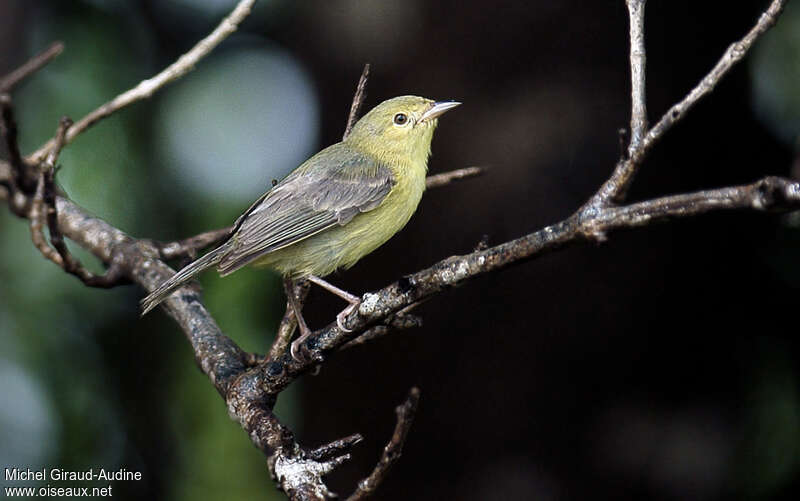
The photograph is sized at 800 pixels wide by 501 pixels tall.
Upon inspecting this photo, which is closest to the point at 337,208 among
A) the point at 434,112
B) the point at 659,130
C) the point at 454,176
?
the point at 454,176

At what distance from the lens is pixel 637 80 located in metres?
1.79

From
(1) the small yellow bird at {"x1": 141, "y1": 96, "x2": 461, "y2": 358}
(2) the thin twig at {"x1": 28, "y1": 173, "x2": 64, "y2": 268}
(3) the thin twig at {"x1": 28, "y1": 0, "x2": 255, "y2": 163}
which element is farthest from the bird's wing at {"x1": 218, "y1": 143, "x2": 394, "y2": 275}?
(2) the thin twig at {"x1": 28, "y1": 173, "x2": 64, "y2": 268}

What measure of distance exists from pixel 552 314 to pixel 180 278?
2.13 m

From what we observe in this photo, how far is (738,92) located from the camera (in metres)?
4.54

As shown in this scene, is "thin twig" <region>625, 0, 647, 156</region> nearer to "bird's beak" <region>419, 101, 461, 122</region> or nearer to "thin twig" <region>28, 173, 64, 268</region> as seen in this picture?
"bird's beak" <region>419, 101, 461, 122</region>

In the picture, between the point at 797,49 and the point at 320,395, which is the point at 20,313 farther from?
the point at 797,49

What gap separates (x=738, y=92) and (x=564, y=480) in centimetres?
248

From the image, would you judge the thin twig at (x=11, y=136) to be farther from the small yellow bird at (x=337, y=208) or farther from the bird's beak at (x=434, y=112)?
the bird's beak at (x=434, y=112)

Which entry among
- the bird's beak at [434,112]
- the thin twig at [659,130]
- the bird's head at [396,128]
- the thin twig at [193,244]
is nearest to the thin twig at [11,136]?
the thin twig at [193,244]

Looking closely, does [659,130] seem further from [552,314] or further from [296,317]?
[552,314]

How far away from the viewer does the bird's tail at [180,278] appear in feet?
9.40

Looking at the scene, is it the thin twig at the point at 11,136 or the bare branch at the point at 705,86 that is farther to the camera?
the thin twig at the point at 11,136

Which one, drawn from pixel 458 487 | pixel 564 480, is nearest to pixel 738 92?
pixel 564 480

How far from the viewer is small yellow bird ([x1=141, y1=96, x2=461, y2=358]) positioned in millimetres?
3031
